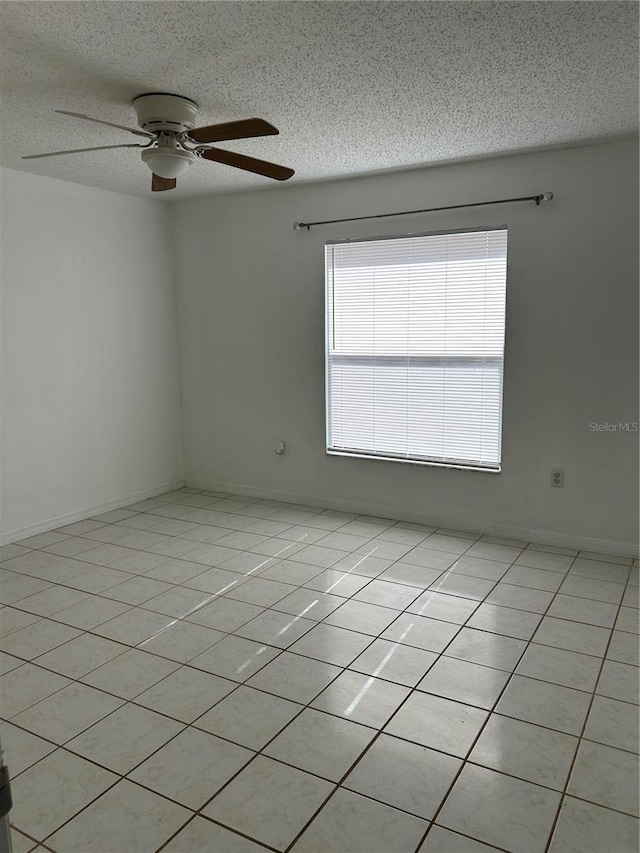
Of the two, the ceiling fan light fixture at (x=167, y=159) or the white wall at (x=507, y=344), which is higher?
the ceiling fan light fixture at (x=167, y=159)

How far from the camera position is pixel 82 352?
4582mm

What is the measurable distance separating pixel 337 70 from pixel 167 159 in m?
0.89

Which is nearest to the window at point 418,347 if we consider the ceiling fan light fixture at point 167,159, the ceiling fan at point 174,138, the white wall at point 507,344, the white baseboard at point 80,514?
the white wall at point 507,344

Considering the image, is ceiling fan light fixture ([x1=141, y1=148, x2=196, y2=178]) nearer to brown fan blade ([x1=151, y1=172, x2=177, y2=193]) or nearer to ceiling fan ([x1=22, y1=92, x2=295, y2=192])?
ceiling fan ([x1=22, y1=92, x2=295, y2=192])

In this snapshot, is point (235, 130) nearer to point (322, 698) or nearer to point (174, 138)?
point (174, 138)

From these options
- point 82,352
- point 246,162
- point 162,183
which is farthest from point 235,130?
point 82,352

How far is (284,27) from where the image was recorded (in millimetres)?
2150

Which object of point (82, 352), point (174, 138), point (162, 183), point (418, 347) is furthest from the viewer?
point (82, 352)

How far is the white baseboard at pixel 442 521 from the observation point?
3830mm

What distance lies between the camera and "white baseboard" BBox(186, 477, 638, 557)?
3830 mm

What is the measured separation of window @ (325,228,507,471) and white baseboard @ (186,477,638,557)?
383 millimetres

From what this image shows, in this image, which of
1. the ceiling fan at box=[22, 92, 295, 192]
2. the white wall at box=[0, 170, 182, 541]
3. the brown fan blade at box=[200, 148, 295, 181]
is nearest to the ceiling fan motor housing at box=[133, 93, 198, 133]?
the ceiling fan at box=[22, 92, 295, 192]

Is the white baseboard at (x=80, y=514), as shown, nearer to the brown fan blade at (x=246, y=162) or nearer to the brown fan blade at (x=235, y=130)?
the brown fan blade at (x=246, y=162)

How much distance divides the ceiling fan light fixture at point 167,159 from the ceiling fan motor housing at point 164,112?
3.7 inches
